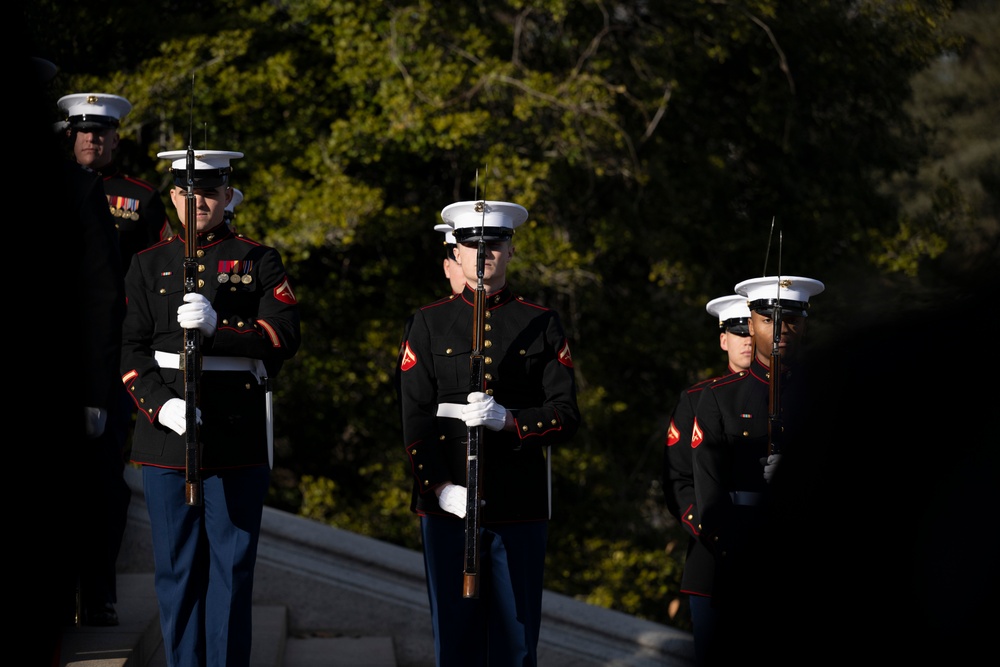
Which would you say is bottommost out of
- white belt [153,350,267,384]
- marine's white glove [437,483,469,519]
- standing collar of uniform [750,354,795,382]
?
marine's white glove [437,483,469,519]

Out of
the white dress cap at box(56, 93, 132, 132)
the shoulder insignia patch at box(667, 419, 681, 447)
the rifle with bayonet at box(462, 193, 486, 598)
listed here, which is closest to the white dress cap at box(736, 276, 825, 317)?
the shoulder insignia patch at box(667, 419, 681, 447)

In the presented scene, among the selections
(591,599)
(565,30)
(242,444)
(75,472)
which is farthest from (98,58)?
(75,472)

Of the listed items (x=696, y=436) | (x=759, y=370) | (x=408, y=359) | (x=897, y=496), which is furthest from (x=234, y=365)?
(x=897, y=496)

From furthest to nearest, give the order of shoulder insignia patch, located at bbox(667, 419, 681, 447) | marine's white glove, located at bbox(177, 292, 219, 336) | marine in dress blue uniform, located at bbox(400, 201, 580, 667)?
1. shoulder insignia patch, located at bbox(667, 419, 681, 447)
2. marine in dress blue uniform, located at bbox(400, 201, 580, 667)
3. marine's white glove, located at bbox(177, 292, 219, 336)

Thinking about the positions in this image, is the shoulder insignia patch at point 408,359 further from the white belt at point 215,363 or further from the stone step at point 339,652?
the stone step at point 339,652

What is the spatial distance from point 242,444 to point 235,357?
0.30 metres

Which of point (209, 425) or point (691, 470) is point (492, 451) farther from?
point (691, 470)

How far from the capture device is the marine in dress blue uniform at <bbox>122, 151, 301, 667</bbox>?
14.7 feet

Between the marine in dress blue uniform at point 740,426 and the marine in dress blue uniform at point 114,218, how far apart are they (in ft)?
Answer: 7.53

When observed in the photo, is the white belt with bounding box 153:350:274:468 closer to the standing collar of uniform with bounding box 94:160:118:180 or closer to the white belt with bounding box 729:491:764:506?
the standing collar of uniform with bounding box 94:160:118:180

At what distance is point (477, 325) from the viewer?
4488 mm

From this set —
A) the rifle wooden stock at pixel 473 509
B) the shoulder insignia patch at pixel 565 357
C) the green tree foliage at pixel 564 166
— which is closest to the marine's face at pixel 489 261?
the shoulder insignia patch at pixel 565 357

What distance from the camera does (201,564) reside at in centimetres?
457

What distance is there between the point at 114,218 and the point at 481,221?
1.69 metres
